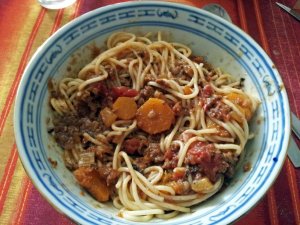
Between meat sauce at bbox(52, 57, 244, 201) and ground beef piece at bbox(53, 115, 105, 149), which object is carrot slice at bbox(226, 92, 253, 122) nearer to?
meat sauce at bbox(52, 57, 244, 201)

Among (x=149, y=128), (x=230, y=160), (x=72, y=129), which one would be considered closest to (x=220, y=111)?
(x=230, y=160)

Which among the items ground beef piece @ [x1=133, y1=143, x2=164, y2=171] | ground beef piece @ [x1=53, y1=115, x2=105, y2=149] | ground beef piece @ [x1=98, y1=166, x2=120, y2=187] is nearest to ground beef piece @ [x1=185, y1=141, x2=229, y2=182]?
ground beef piece @ [x1=133, y1=143, x2=164, y2=171]

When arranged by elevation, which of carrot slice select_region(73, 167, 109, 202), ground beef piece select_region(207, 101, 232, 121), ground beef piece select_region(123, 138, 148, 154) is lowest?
carrot slice select_region(73, 167, 109, 202)

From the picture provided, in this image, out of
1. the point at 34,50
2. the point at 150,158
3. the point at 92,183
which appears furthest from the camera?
the point at 34,50

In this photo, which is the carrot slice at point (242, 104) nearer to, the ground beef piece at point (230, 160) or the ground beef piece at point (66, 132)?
the ground beef piece at point (230, 160)

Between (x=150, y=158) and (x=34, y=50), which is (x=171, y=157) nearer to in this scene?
(x=150, y=158)

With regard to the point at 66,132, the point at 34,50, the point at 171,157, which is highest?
the point at 34,50
